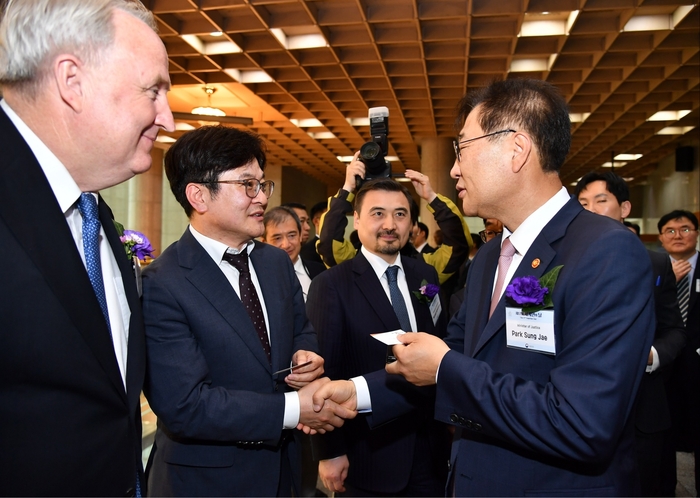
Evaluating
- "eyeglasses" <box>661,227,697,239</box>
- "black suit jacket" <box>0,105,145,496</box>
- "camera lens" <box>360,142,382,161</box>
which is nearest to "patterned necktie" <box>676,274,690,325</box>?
"eyeglasses" <box>661,227,697,239</box>

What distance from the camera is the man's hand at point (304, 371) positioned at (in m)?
1.75

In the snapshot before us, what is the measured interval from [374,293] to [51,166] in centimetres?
154

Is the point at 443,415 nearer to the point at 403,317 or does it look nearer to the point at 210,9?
the point at 403,317

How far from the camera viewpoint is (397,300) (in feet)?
7.98

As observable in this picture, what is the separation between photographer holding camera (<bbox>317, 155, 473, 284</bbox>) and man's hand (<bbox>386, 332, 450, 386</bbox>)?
1762 millimetres

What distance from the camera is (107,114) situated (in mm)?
1070

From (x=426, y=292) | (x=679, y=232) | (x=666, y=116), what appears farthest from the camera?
(x=666, y=116)

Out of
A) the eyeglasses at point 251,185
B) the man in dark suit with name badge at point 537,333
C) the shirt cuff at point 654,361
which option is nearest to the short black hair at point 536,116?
the man in dark suit with name badge at point 537,333

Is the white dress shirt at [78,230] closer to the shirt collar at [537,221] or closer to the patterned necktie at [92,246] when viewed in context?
the patterned necktie at [92,246]

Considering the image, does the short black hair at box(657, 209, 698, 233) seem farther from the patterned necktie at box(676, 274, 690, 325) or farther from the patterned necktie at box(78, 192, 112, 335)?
the patterned necktie at box(78, 192, 112, 335)

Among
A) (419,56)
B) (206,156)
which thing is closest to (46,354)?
(206,156)

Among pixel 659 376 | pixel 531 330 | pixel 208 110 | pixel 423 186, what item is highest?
pixel 208 110

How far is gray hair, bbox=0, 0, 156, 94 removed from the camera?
99cm

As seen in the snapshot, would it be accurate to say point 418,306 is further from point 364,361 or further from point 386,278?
point 364,361
